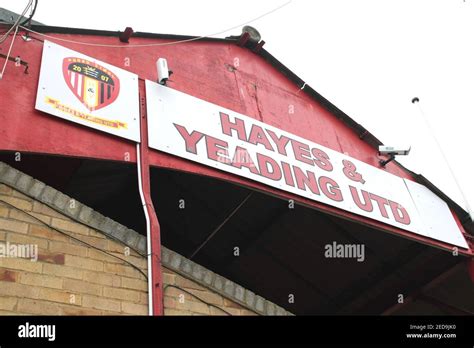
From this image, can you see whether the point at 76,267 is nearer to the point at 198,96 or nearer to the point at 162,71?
the point at 162,71

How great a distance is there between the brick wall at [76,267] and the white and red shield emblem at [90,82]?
1504 millimetres

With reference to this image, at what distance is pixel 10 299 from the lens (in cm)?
585

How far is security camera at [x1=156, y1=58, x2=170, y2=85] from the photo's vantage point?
8898mm

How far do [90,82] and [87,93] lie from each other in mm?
263

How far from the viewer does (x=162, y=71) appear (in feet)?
29.3

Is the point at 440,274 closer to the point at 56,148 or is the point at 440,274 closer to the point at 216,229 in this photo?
the point at 216,229

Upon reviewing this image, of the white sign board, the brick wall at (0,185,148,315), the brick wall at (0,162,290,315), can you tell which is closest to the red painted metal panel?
the white sign board

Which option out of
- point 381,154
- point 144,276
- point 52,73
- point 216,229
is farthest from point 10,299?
point 381,154

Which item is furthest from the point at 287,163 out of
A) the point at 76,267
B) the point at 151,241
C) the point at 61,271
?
the point at 61,271

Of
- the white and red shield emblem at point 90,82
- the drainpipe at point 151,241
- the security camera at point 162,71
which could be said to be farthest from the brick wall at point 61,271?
the security camera at point 162,71

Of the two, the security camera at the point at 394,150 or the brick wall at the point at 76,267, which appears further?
→ the security camera at the point at 394,150

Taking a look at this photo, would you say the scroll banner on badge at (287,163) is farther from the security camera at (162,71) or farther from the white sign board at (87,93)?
the white sign board at (87,93)

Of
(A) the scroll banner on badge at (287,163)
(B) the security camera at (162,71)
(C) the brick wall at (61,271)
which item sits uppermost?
(B) the security camera at (162,71)

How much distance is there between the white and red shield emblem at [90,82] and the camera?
7707 mm
